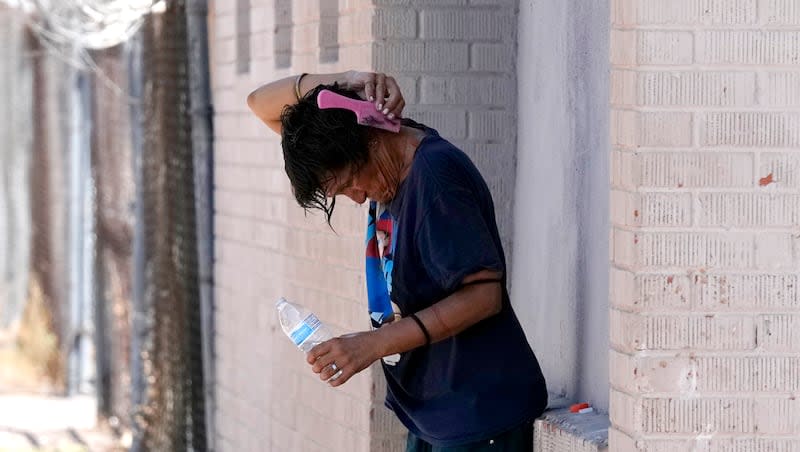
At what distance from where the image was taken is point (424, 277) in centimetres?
375

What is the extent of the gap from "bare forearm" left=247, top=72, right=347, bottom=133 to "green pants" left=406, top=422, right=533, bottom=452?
3.39 feet

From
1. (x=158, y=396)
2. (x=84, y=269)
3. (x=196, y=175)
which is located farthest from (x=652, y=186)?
(x=84, y=269)

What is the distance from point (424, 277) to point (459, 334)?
0.18 m

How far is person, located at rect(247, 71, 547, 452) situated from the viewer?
363 centimetres

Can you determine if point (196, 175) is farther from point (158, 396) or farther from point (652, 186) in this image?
point (652, 186)

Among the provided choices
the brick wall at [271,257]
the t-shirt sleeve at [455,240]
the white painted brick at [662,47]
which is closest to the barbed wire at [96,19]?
the brick wall at [271,257]

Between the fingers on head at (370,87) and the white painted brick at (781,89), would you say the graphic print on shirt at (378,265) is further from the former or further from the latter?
the white painted brick at (781,89)

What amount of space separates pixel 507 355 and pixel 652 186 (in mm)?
606

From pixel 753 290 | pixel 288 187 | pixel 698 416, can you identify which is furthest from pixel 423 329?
pixel 288 187

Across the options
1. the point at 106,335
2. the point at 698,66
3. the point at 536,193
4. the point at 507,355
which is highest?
the point at 698,66

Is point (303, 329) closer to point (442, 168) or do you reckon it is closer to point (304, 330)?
point (304, 330)

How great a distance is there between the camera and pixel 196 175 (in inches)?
308

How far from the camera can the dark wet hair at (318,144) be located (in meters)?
3.65

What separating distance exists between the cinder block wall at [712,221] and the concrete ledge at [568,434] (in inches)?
16.0
